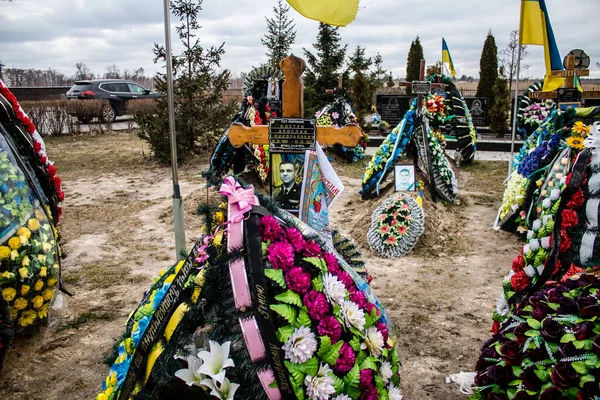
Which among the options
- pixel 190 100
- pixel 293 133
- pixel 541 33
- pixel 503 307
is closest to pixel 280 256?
pixel 503 307

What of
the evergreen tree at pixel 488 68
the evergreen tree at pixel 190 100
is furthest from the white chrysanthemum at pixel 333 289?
the evergreen tree at pixel 488 68

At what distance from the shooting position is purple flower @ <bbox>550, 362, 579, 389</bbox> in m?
1.93

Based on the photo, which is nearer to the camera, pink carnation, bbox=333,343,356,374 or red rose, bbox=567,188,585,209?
pink carnation, bbox=333,343,356,374

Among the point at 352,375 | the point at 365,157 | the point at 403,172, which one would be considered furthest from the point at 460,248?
the point at 365,157

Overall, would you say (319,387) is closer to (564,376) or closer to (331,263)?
(331,263)

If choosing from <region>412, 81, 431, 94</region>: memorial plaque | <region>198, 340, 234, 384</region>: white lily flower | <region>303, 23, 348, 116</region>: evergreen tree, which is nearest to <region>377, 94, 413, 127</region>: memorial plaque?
<region>303, 23, 348, 116</region>: evergreen tree

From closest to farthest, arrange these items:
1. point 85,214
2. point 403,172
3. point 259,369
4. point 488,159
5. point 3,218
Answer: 1. point 259,369
2. point 3,218
3. point 403,172
4. point 85,214
5. point 488,159

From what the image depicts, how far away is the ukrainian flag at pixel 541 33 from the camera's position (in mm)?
6883

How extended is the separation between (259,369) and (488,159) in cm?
1217

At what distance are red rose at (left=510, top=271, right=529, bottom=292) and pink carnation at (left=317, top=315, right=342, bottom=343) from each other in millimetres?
1421

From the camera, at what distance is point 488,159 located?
12859 millimetres

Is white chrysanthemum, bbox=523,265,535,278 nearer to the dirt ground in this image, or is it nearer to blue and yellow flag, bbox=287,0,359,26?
the dirt ground

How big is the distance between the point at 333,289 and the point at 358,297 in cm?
17

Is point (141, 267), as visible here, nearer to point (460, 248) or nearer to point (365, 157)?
point (460, 248)
